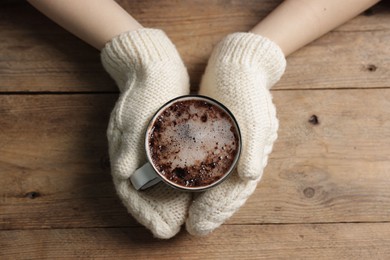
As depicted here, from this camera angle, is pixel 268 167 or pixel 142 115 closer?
pixel 142 115

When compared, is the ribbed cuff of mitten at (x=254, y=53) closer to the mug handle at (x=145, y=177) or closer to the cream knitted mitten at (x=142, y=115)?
→ the cream knitted mitten at (x=142, y=115)

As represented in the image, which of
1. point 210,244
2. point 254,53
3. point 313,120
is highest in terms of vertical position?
point 254,53

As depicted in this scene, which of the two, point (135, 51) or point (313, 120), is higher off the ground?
point (135, 51)

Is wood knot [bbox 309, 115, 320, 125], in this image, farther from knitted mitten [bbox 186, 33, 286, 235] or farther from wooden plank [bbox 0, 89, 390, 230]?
knitted mitten [bbox 186, 33, 286, 235]

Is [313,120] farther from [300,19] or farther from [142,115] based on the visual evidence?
[142,115]

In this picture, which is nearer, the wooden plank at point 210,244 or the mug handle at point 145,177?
the mug handle at point 145,177

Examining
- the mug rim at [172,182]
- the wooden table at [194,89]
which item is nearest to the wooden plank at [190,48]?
the wooden table at [194,89]

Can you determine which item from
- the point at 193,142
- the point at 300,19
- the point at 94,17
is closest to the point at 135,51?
the point at 94,17
